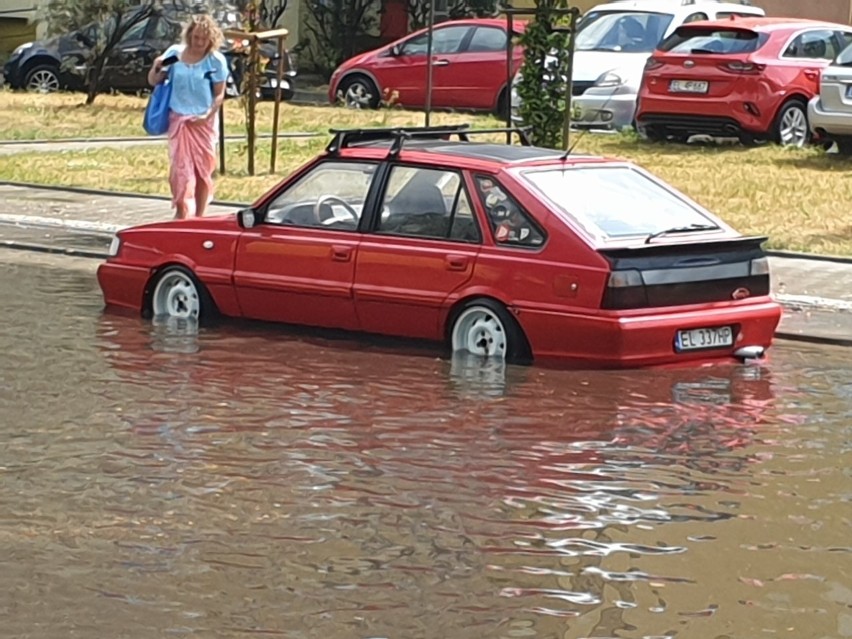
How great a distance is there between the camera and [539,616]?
6.41 metres

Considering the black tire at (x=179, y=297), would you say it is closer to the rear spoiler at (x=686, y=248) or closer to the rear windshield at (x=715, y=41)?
the rear spoiler at (x=686, y=248)

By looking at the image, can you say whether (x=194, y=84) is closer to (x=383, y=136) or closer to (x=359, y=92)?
(x=383, y=136)

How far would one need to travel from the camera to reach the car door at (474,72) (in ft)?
89.7

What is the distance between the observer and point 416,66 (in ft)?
92.2

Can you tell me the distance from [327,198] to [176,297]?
136 cm

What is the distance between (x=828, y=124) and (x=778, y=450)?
12.3 meters

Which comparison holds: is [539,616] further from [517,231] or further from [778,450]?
[517,231]

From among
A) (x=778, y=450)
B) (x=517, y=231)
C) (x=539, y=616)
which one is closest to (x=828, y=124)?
(x=517, y=231)

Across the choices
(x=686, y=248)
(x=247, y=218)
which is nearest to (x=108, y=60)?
(x=247, y=218)

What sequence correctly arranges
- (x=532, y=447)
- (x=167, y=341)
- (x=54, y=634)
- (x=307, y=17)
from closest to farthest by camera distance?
(x=54, y=634) → (x=532, y=447) → (x=167, y=341) → (x=307, y=17)

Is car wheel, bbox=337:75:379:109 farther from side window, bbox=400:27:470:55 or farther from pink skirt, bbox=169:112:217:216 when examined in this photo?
pink skirt, bbox=169:112:217:216

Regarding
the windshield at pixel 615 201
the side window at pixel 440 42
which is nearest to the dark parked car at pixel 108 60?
the side window at pixel 440 42

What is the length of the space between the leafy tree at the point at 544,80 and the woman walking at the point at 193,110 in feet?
9.67

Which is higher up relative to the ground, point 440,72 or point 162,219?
point 440,72
